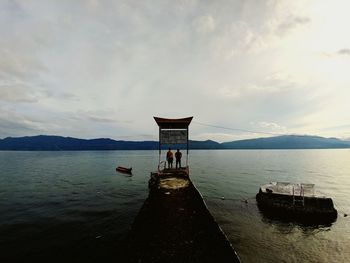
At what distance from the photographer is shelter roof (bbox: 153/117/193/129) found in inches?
964

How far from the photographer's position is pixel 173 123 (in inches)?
988

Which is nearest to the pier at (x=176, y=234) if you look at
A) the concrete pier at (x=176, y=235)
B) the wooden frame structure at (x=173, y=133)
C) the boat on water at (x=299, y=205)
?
the concrete pier at (x=176, y=235)

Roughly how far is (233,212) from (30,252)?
19.6 meters

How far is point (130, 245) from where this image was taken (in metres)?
9.36

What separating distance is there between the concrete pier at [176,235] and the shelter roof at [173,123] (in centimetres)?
1050

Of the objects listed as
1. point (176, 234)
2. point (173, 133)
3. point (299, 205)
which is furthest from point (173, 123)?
point (299, 205)

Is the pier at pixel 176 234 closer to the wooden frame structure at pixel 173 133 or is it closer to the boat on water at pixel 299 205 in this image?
the wooden frame structure at pixel 173 133

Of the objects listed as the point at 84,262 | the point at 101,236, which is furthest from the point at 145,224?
the point at 101,236

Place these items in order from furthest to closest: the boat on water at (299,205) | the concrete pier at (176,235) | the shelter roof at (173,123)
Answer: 1. the shelter roof at (173,123)
2. the boat on water at (299,205)
3. the concrete pier at (176,235)

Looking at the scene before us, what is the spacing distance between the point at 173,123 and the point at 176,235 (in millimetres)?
15890

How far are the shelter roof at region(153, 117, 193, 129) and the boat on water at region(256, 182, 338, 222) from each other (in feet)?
44.5

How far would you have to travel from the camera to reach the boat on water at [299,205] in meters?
23.1

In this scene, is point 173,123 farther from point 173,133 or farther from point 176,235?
point 176,235

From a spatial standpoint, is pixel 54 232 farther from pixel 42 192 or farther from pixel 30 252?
pixel 42 192
